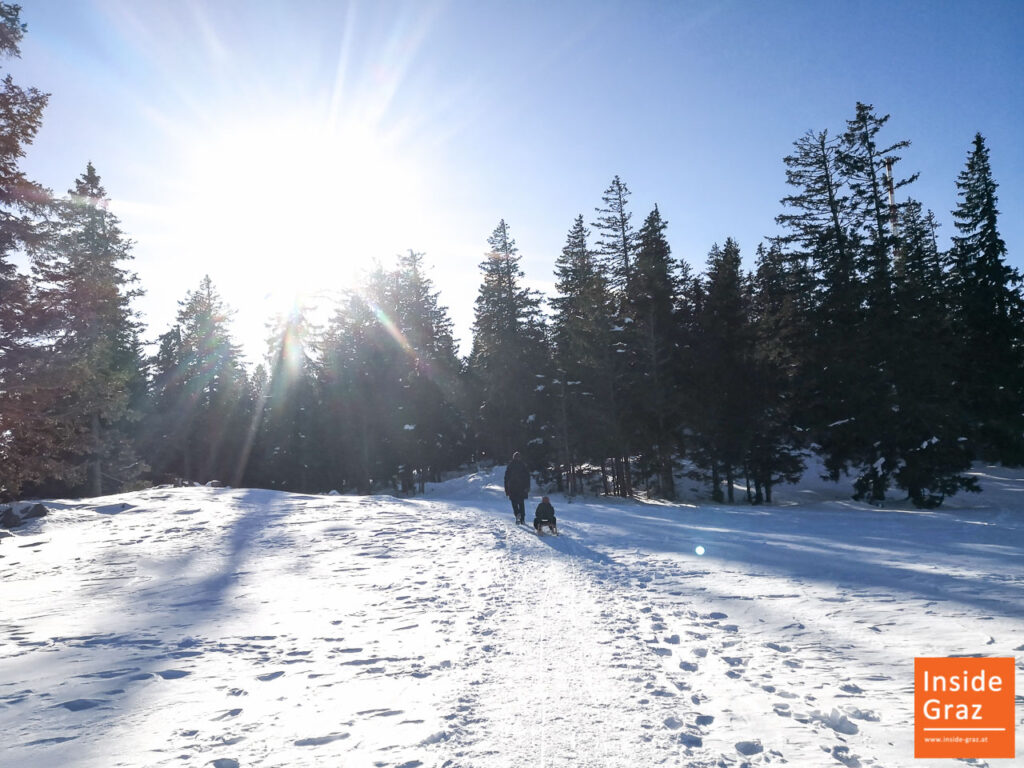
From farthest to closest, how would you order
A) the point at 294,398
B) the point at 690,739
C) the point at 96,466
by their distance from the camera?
the point at 294,398, the point at 96,466, the point at 690,739

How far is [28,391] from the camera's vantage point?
1330cm

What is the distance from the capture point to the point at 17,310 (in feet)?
45.2

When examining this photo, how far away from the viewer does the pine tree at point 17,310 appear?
13.4 metres

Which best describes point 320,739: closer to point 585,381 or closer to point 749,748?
point 749,748

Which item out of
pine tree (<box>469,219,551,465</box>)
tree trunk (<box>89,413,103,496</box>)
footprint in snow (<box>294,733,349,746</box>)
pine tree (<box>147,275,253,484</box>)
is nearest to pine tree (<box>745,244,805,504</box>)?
pine tree (<box>469,219,551,465</box>)

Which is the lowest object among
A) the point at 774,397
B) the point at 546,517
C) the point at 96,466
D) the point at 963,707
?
the point at 963,707

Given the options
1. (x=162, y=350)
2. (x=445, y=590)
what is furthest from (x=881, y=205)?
(x=162, y=350)

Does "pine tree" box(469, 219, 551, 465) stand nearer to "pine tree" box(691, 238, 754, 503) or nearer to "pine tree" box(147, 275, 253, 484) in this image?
"pine tree" box(691, 238, 754, 503)

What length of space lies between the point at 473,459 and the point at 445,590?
46.7m

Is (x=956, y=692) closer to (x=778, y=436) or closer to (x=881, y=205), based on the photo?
(x=778, y=436)

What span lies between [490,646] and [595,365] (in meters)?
24.8

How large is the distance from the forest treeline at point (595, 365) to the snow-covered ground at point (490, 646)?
828 centimetres

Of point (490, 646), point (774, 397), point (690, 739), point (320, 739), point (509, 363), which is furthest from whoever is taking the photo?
point (509, 363)

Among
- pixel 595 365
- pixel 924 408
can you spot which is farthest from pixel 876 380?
pixel 595 365
